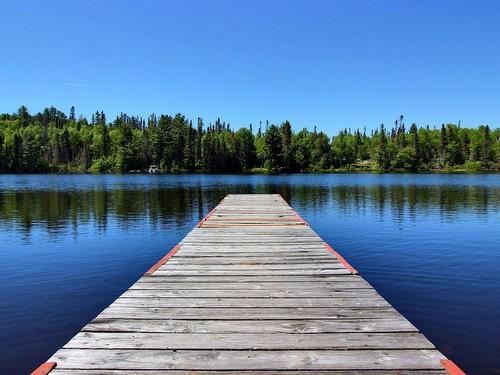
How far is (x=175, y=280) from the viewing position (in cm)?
837

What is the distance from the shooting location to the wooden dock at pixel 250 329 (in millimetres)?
4684

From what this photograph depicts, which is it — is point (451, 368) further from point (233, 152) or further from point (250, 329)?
point (233, 152)

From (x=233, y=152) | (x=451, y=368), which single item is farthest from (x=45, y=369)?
(x=233, y=152)

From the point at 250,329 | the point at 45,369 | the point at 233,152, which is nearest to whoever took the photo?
the point at 45,369

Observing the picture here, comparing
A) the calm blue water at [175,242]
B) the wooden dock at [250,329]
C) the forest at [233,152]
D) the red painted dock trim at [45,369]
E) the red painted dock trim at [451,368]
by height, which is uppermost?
the forest at [233,152]

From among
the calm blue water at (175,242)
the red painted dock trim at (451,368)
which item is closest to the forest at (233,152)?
the calm blue water at (175,242)

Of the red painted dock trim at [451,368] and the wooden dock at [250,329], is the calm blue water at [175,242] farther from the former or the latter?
the red painted dock trim at [451,368]

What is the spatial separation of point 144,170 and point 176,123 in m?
22.2

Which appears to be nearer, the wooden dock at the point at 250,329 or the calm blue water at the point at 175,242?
the wooden dock at the point at 250,329

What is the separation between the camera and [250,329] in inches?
223

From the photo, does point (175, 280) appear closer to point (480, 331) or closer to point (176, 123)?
point (480, 331)

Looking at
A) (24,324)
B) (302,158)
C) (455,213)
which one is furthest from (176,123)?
(24,324)

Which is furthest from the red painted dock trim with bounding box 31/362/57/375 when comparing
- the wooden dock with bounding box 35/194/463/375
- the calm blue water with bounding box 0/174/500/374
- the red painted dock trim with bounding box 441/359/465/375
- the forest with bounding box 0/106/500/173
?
the forest with bounding box 0/106/500/173

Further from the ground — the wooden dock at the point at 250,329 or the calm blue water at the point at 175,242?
the wooden dock at the point at 250,329
